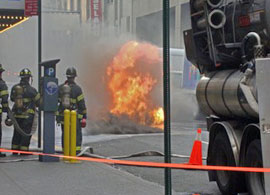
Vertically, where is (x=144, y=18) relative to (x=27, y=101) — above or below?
above

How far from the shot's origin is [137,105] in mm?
20688

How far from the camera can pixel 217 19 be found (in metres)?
7.96

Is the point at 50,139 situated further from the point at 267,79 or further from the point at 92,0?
the point at 92,0

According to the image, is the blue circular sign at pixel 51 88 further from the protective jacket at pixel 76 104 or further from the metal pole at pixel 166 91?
the metal pole at pixel 166 91

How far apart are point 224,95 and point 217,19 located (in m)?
1.12

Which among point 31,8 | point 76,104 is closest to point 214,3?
point 76,104

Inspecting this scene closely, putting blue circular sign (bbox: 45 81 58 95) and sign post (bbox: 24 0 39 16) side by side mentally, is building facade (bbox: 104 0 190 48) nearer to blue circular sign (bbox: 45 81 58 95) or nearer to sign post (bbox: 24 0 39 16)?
sign post (bbox: 24 0 39 16)

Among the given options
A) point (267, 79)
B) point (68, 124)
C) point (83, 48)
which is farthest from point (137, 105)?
point (267, 79)

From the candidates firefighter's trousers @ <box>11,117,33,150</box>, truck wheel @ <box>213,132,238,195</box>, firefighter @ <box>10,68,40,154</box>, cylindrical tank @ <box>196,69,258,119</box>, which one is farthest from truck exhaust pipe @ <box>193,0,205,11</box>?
firefighter's trousers @ <box>11,117,33,150</box>

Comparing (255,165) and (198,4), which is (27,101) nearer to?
(198,4)

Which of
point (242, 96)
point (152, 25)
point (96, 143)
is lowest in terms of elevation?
point (96, 143)

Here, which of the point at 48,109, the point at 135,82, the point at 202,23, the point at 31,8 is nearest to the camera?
the point at 202,23

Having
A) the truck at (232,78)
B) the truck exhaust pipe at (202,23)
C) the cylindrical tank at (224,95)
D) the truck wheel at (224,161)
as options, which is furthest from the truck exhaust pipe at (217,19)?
the truck wheel at (224,161)

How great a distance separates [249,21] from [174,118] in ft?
64.1
